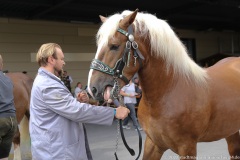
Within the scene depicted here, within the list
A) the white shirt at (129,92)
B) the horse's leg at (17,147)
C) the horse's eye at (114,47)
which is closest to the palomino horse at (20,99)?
the horse's leg at (17,147)

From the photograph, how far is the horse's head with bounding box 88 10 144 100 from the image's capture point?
2.23 meters

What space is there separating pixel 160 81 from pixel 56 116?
0.92 meters

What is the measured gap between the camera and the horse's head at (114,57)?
2.23 meters

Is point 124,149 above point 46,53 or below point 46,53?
below

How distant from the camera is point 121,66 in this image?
2.30 meters

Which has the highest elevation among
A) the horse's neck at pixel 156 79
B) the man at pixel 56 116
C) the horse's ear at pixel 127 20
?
the horse's ear at pixel 127 20

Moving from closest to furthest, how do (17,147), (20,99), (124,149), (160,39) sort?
(160,39), (17,147), (20,99), (124,149)

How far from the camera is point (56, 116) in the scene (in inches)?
90.5

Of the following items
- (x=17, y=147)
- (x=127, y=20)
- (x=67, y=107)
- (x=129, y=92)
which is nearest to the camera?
(x=67, y=107)

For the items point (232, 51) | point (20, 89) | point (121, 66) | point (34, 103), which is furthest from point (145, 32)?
point (232, 51)

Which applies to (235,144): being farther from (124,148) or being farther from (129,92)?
(129,92)

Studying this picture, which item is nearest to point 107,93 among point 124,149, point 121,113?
point 121,113

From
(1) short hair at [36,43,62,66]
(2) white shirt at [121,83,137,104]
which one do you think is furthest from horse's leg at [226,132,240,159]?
(2) white shirt at [121,83,137,104]

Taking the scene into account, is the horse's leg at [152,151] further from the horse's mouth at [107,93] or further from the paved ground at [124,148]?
the paved ground at [124,148]
